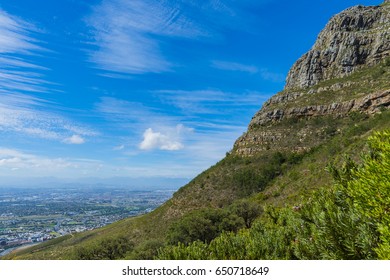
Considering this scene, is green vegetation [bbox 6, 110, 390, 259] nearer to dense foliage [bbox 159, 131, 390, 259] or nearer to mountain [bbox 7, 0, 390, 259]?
mountain [bbox 7, 0, 390, 259]

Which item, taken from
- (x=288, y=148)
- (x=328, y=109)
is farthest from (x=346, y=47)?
(x=288, y=148)

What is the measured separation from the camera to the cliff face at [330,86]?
2475 inches

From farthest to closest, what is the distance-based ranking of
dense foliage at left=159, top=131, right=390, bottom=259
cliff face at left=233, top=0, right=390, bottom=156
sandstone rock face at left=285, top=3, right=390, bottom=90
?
sandstone rock face at left=285, top=3, right=390, bottom=90
cliff face at left=233, top=0, right=390, bottom=156
dense foliage at left=159, top=131, right=390, bottom=259

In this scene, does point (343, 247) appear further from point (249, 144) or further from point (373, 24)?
point (373, 24)

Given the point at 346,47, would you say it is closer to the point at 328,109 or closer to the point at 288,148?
the point at 328,109

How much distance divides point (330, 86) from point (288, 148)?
23.4m

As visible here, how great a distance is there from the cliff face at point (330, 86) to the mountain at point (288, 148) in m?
0.22

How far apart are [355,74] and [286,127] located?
24551mm

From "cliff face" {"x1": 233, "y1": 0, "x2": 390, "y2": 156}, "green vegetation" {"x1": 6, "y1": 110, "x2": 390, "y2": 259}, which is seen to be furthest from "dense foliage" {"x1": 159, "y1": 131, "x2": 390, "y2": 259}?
"cliff face" {"x1": 233, "y1": 0, "x2": 390, "y2": 156}

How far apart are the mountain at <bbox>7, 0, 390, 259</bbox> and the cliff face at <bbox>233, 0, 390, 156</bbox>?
219mm

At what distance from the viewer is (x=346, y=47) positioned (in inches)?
3273

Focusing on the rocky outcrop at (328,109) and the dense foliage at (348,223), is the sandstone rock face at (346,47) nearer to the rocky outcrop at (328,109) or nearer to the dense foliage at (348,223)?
the rocky outcrop at (328,109)

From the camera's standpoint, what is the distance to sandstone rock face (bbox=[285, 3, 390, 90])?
7944cm

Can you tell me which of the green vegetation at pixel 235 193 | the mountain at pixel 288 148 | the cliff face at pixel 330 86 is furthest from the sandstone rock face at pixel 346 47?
the green vegetation at pixel 235 193
